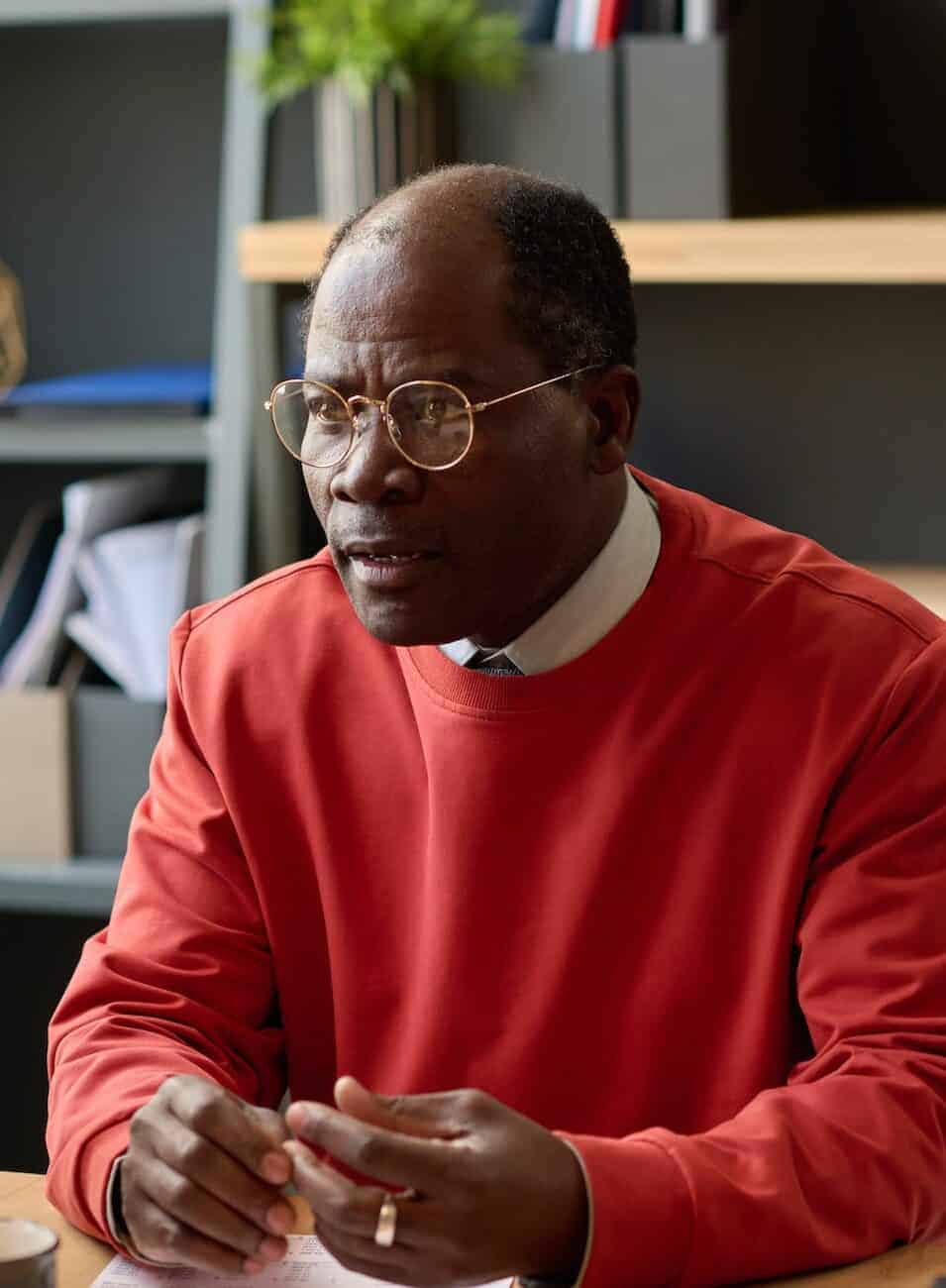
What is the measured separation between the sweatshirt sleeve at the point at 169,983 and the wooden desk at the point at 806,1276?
0.05 feet

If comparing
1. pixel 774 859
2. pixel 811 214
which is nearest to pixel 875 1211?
pixel 774 859

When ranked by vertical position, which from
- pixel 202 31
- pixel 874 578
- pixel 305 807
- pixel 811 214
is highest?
pixel 202 31

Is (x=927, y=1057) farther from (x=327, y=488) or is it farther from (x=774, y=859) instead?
(x=327, y=488)

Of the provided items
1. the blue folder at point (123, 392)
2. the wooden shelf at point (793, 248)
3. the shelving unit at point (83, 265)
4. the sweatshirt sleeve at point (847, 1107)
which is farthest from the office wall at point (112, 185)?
the sweatshirt sleeve at point (847, 1107)

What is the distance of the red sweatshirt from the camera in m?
1.26

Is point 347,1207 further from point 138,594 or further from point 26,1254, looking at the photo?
point 138,594

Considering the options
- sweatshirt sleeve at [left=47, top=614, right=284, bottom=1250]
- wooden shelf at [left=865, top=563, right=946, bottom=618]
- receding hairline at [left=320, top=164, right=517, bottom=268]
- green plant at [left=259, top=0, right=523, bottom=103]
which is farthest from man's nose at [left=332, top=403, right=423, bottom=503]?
green plant at [left=259, top=0, right=523, bottom=103]

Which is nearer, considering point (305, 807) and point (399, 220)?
point (399, 220)

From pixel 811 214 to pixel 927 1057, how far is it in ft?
3.91

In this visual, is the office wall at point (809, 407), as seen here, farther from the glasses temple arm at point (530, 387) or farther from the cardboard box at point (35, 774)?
the glasses temple arm at point (530, 387)

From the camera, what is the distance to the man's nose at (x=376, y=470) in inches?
50.9

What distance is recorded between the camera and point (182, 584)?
2350mm

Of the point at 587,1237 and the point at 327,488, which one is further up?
the point at 327,488

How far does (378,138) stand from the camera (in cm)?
218
